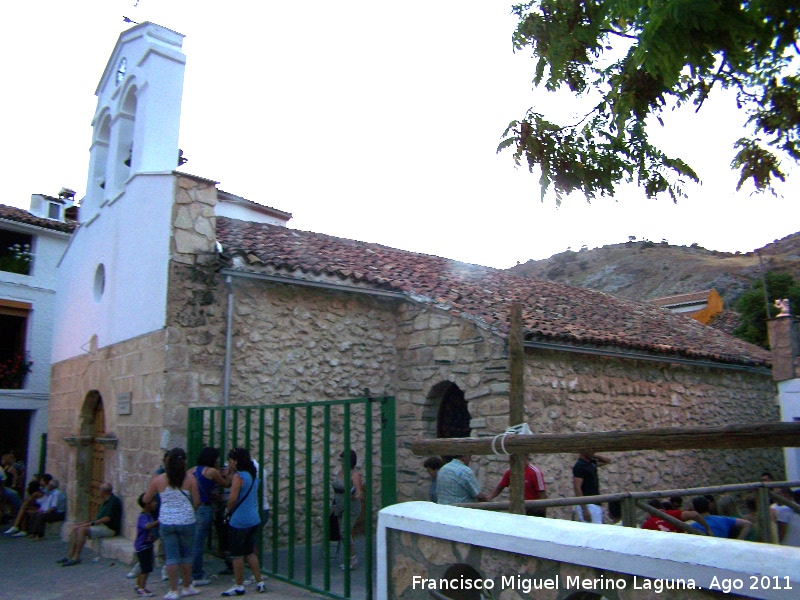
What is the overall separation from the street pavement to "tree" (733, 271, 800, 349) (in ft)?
63.9

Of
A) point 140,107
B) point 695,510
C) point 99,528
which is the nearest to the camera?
point 695,510

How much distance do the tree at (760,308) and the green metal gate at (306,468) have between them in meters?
17.1

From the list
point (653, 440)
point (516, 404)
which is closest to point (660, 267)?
point (516, 404)

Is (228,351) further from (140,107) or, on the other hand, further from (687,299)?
(687,299)

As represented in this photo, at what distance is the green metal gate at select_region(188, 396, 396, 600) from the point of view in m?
5.09

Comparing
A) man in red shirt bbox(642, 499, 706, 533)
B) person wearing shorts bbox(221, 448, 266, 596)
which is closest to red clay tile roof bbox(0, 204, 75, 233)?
person wearing shorts bbox(221, 448, 266, 596)

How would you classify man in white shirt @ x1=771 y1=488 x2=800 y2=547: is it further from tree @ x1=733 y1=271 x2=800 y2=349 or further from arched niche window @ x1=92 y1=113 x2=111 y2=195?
tree @ x1=733 y1=271 x2=800 y2=349

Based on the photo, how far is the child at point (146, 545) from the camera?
6.59 m

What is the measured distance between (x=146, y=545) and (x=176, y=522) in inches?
24.4

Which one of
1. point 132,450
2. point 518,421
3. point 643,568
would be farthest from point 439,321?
point 643,568

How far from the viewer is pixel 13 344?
59.0 feet

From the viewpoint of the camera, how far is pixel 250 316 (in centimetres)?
875

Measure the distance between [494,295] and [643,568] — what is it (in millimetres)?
8992

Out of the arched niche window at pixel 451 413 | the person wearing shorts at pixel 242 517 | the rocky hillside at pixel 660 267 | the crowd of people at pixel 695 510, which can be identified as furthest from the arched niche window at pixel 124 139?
the rocky hillside at pixel 660 267
